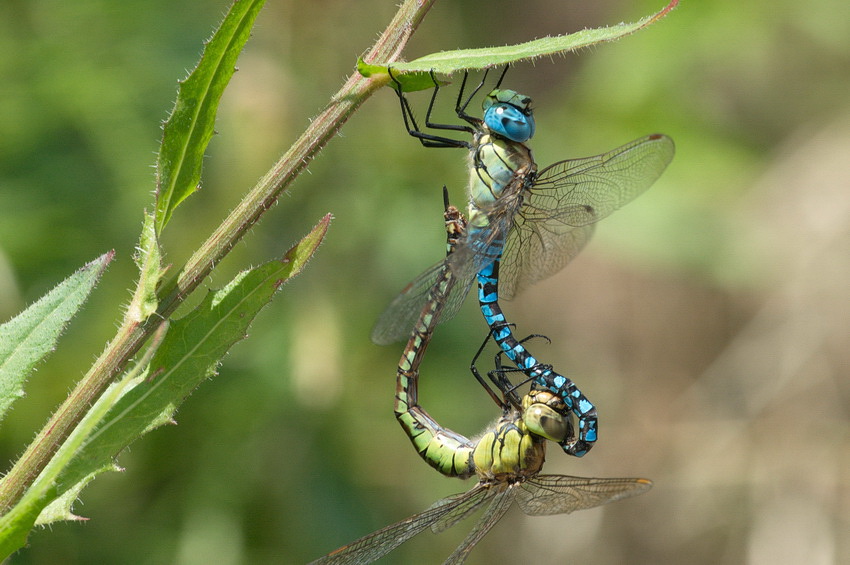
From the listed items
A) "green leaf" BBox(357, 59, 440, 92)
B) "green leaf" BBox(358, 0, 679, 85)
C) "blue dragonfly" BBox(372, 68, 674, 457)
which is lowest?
"green leaf" BBox(358, 0, 679, 85)

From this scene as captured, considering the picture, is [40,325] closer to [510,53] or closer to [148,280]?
[148,280]

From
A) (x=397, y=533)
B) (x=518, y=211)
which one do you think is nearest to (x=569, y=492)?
(x=397, y=533)

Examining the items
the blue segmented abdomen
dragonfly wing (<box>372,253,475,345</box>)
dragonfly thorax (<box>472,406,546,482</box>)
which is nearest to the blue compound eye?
the blue segmented abdomen

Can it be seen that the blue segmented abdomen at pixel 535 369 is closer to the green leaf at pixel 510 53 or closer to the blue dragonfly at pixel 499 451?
the blue dragonfly at pixel 499 451

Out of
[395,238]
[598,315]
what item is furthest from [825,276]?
[395,238]

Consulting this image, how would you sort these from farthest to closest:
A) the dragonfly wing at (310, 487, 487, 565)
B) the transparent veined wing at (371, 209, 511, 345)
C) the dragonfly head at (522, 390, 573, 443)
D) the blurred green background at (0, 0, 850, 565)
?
the blurred green background at (0, 0, 850, 565)
the dragonfly head at (522, 390, 573, 443)
the transparent veined wing at (371, 209, 511, 345)
the dragonfly wing at (310, 487, 487, 565)

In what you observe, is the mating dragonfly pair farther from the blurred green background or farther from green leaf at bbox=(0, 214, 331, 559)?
the blurred green background

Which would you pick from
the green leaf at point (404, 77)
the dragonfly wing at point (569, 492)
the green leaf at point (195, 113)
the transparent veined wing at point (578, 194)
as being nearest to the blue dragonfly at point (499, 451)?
the dragonfly wing at point (569, 492)

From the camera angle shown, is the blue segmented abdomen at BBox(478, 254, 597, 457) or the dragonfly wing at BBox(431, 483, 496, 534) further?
the blue segmented abdomen at BBox(478, 254, 597, 457)
